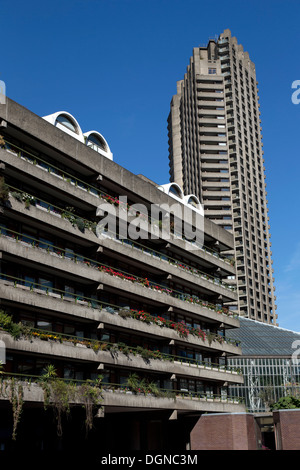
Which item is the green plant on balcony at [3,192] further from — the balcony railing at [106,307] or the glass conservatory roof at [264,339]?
the glass conservatory roof at [264,339]

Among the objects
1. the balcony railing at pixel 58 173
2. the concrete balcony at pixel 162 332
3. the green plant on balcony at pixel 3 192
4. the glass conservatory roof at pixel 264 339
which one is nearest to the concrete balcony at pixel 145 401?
the concrete balcony at pixel 162 332

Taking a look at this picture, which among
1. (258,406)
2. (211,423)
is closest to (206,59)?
(258,406)

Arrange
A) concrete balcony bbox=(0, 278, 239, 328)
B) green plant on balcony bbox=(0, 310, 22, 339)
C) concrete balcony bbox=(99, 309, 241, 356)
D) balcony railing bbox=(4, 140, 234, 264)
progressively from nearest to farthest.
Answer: green plant on balcony bbox=(0, 310, 22, 339) → concrete balcony bbox=(0, 278, 239, 328) → balcony railing bbox=(4, 140, 234, 264) → concrete balcony bbox=(99, 309, 241, 356)

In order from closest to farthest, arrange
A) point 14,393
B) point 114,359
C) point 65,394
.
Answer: point 14,393, point 65,394, point 114,359

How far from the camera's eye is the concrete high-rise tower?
12006cm

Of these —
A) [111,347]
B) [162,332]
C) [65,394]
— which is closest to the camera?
[65,394]

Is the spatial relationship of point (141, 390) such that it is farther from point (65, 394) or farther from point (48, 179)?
point (48, 179)

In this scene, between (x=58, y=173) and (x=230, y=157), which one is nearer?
(x=58, y=173)

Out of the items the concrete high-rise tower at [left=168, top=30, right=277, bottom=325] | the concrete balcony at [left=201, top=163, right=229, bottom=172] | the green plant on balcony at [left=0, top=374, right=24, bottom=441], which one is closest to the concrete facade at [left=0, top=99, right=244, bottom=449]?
the green plant on balcony at [left=0, top=374, right=24, bottom=441]

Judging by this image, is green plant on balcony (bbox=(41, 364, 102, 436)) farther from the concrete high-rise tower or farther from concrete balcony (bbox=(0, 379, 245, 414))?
the concrete high-rise tower

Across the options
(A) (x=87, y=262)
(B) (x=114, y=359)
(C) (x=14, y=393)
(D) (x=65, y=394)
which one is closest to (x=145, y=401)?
(B) (x=114, y=359)

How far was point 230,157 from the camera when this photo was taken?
12494 centimetres

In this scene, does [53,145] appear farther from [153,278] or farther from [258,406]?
[258,406]

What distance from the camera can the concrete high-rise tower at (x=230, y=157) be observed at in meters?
120
